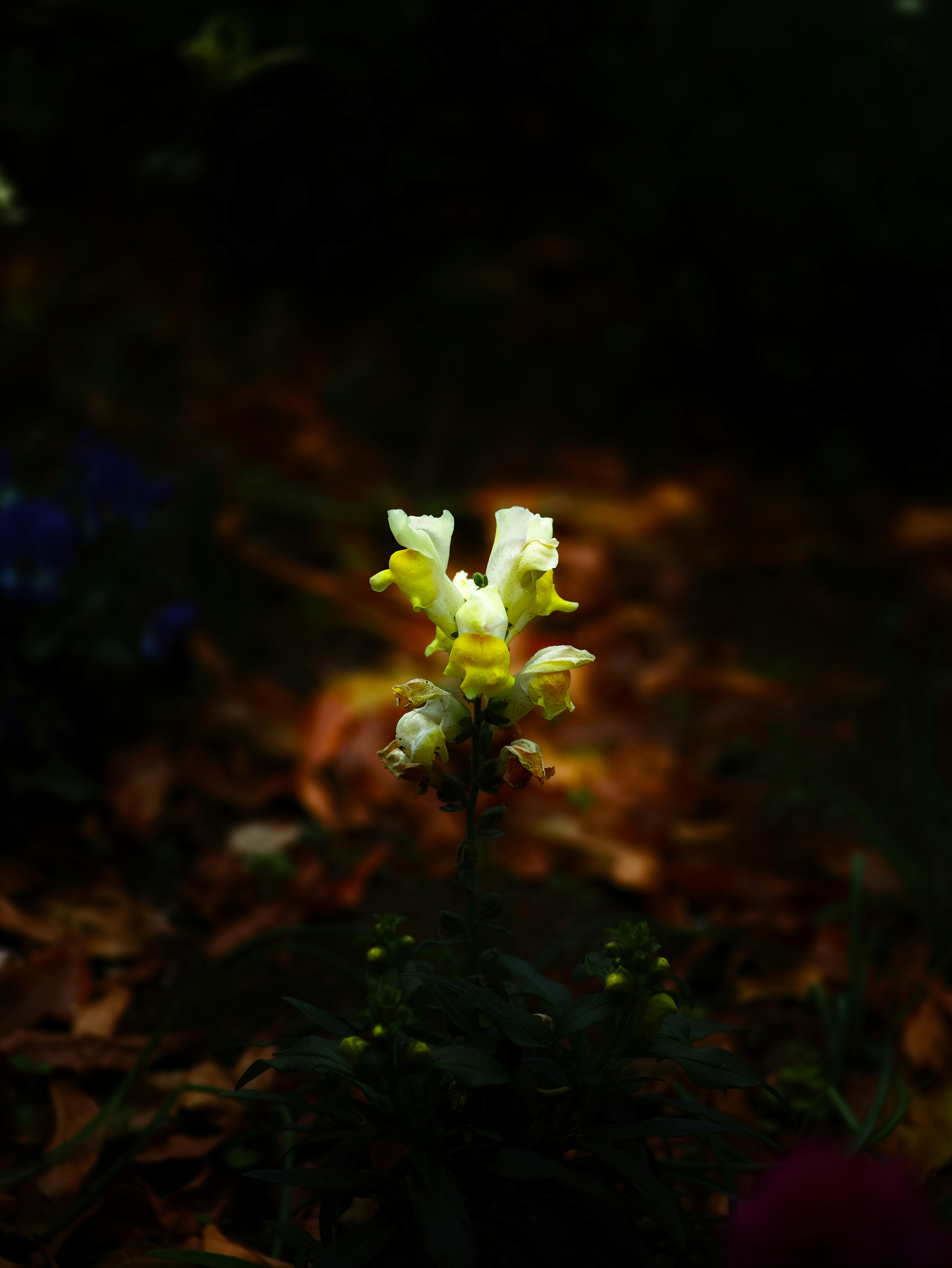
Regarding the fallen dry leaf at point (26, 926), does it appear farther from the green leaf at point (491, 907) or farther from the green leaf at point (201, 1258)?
the green leaf at point (491, 907)

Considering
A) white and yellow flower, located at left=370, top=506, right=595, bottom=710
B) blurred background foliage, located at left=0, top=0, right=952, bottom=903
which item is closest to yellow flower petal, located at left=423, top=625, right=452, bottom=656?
white and yellow flower, located at left=370, top=506, right=595, bottom=710

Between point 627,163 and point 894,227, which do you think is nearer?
point 894,227

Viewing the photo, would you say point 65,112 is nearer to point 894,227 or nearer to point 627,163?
point 627,163

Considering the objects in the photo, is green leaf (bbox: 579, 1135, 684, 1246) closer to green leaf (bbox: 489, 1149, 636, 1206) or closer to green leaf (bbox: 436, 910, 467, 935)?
green leaf (bbox: 489, 1149, 636, 1206)

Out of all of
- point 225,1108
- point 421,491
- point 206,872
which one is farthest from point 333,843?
point 421,491

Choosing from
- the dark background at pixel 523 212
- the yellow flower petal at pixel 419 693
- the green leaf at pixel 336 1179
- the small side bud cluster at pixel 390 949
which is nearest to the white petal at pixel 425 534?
the yellow flower petal at pixel 419 693

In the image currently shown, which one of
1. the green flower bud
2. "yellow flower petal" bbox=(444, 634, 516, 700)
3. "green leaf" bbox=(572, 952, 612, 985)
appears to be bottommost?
the green flower bud
